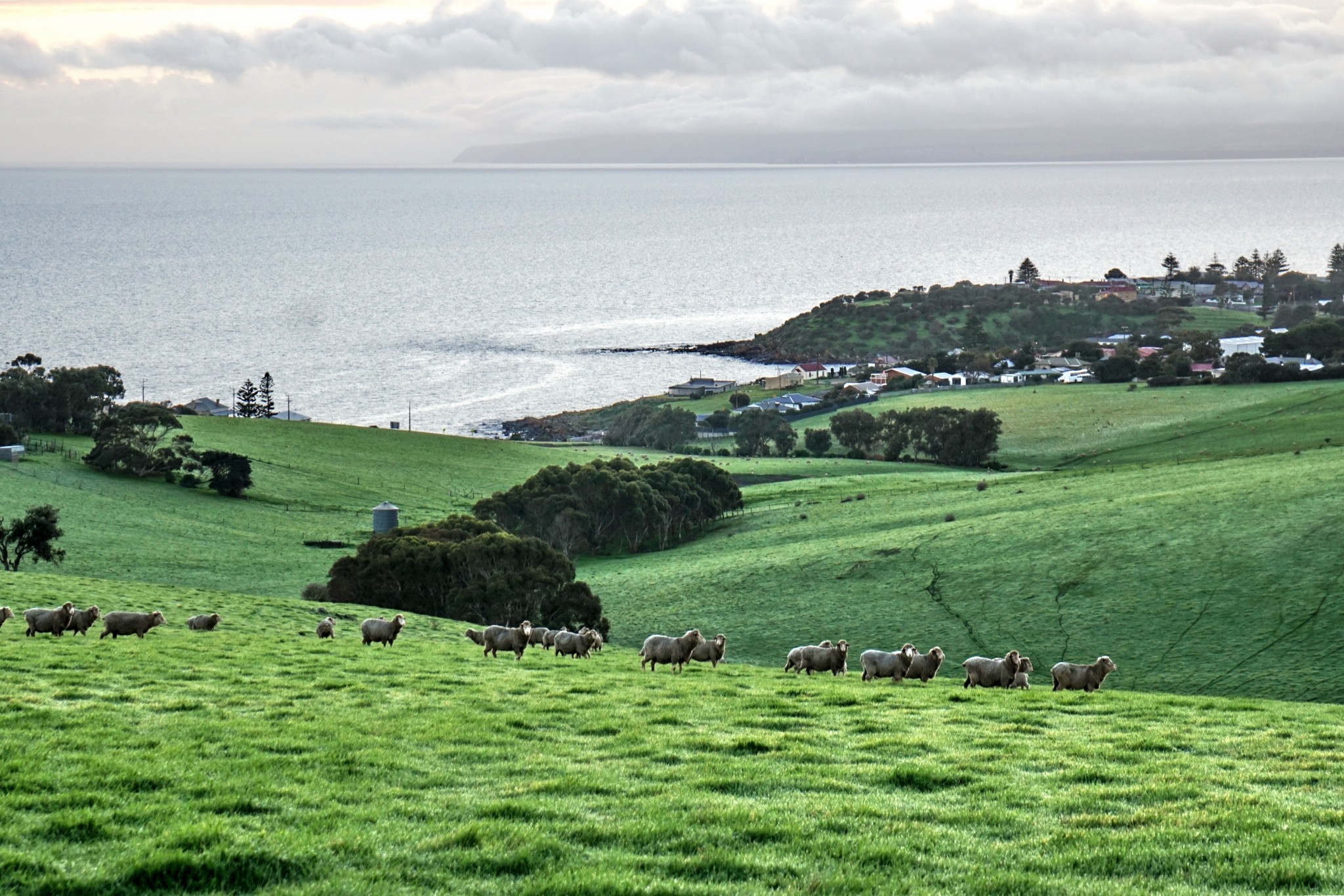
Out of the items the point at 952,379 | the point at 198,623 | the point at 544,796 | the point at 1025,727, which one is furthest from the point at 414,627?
the point at 952,379

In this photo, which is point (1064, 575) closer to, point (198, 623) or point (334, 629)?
point (334, 629)

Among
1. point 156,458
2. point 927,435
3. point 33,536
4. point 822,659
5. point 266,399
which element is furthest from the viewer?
point 266,399

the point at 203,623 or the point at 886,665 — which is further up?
the point at 886,665

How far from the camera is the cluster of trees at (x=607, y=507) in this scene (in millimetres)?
76562

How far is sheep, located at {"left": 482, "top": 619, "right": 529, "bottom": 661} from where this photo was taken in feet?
91.5

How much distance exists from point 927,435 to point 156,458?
217ft

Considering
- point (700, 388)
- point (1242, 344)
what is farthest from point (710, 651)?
point (1242, 344)

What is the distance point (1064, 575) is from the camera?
4756 centimetres

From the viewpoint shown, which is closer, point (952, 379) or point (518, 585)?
point (518, 585)

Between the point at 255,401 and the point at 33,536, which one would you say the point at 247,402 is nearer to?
the point at 255,401

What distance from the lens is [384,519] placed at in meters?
78.0

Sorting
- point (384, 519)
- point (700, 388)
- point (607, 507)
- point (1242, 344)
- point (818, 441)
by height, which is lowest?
point (384, 519)

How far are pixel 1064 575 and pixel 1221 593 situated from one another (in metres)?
6.54

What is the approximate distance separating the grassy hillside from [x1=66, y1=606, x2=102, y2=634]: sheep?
5.85 meters
